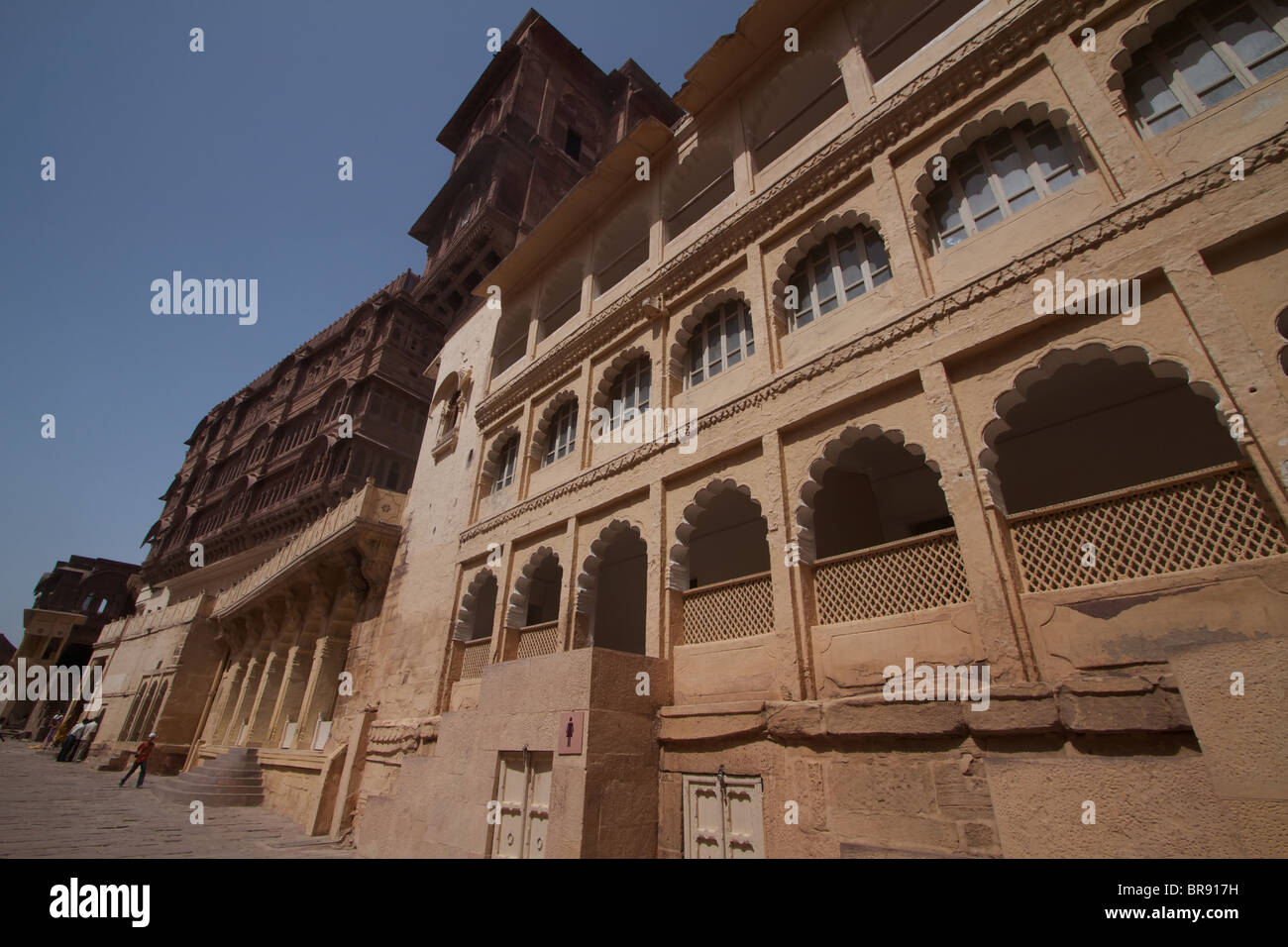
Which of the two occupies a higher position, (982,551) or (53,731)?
(53,731)

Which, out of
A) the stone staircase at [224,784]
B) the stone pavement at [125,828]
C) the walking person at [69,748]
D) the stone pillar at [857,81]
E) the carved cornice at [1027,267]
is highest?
the stone pillar at [857,81]

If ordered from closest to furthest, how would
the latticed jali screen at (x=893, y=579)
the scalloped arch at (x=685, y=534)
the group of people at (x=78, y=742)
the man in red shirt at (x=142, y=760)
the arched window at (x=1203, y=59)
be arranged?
the arched window at (x=1203, y=59)
the latticed jali screen at (x=893, y=579)
the scalloped arch at (x=685, y=534)
the man in red shirt at (x=142, y=760)
the group of people at (x=78, y=742)

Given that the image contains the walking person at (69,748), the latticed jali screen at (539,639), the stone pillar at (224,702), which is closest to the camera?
the latticed jali screen at (539,639)

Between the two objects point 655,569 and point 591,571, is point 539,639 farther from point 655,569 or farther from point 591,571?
point 655,569

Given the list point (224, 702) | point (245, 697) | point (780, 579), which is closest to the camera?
point (780, 579)

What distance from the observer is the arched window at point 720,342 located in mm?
8984

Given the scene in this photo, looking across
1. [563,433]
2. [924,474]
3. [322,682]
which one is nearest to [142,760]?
[322,682]

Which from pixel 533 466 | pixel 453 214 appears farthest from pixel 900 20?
pixel 453 214

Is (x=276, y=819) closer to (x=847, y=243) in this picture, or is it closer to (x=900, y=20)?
(x=847, y=243)

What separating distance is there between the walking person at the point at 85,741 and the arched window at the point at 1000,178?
3550 cm

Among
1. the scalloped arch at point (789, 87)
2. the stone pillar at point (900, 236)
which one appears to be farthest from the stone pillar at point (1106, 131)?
the scalloped arch at point (789, 87)

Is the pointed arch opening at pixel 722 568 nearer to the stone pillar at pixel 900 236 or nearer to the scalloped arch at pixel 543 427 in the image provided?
the stone pillar at pixel 900 236

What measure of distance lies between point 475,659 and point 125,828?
6250 millimetres

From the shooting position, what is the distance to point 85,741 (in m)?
25.6
